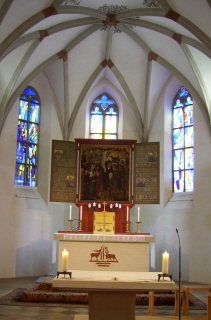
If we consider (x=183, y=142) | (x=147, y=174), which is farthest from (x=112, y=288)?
(x=183, y=142)

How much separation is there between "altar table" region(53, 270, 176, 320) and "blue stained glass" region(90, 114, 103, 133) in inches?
494

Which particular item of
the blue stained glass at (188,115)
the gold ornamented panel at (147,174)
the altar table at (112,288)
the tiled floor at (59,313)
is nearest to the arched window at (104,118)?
the gold ornamented panel at (147,174)

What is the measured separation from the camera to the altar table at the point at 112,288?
18.9ft

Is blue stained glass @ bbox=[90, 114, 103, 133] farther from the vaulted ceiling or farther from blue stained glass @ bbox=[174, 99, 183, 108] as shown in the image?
blue stained glass @ bbox=[174, 99, 183, 108]

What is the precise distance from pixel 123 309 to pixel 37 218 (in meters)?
10.9

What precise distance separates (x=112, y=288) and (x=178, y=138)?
1243cm

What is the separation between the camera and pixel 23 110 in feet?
57.4

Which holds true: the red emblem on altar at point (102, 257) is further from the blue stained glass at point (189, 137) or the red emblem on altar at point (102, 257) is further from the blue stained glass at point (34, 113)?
the blue stained glass at point (34, 113)

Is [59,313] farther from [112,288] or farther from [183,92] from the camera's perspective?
[183,92]

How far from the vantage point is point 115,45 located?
655 inches

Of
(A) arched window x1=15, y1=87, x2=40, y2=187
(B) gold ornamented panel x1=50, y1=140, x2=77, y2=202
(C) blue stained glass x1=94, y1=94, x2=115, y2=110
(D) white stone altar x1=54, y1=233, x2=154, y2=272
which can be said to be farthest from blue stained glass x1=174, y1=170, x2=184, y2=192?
(A) arched window x1=15, y1=87, x2=40, y2=187

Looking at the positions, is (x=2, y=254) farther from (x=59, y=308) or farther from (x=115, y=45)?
(x=115, y=45)

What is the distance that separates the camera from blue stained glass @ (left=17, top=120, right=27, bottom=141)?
1706 cm

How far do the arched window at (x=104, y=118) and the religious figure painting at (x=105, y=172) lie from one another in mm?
2263
